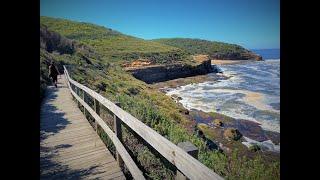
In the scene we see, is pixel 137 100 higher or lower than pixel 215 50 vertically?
lower

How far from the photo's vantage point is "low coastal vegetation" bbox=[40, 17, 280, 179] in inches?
178

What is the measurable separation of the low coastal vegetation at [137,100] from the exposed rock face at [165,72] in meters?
5.58

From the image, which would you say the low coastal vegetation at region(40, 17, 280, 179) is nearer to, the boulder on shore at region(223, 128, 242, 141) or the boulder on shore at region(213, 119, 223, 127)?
the boulder on shore at region(223, 128, 242, 141)

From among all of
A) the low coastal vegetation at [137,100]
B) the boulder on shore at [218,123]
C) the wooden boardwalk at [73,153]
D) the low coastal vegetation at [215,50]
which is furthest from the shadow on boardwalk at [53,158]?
the low coastal vegetation at [215,50]

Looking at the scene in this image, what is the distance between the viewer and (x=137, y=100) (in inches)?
594

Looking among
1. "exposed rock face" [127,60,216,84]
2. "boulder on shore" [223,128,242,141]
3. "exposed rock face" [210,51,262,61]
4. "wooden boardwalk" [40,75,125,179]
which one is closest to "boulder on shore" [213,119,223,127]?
"boulder on shore" [223,128,242,141]

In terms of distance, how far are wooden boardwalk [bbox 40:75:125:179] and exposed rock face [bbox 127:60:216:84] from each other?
47707mm

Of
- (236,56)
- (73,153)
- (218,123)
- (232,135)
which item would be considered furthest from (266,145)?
(236,56)

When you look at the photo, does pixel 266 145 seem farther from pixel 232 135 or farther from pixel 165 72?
pixel 165 72

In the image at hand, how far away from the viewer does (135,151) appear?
4.93m

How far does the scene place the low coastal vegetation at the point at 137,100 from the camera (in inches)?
178

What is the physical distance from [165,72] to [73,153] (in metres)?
57.3
